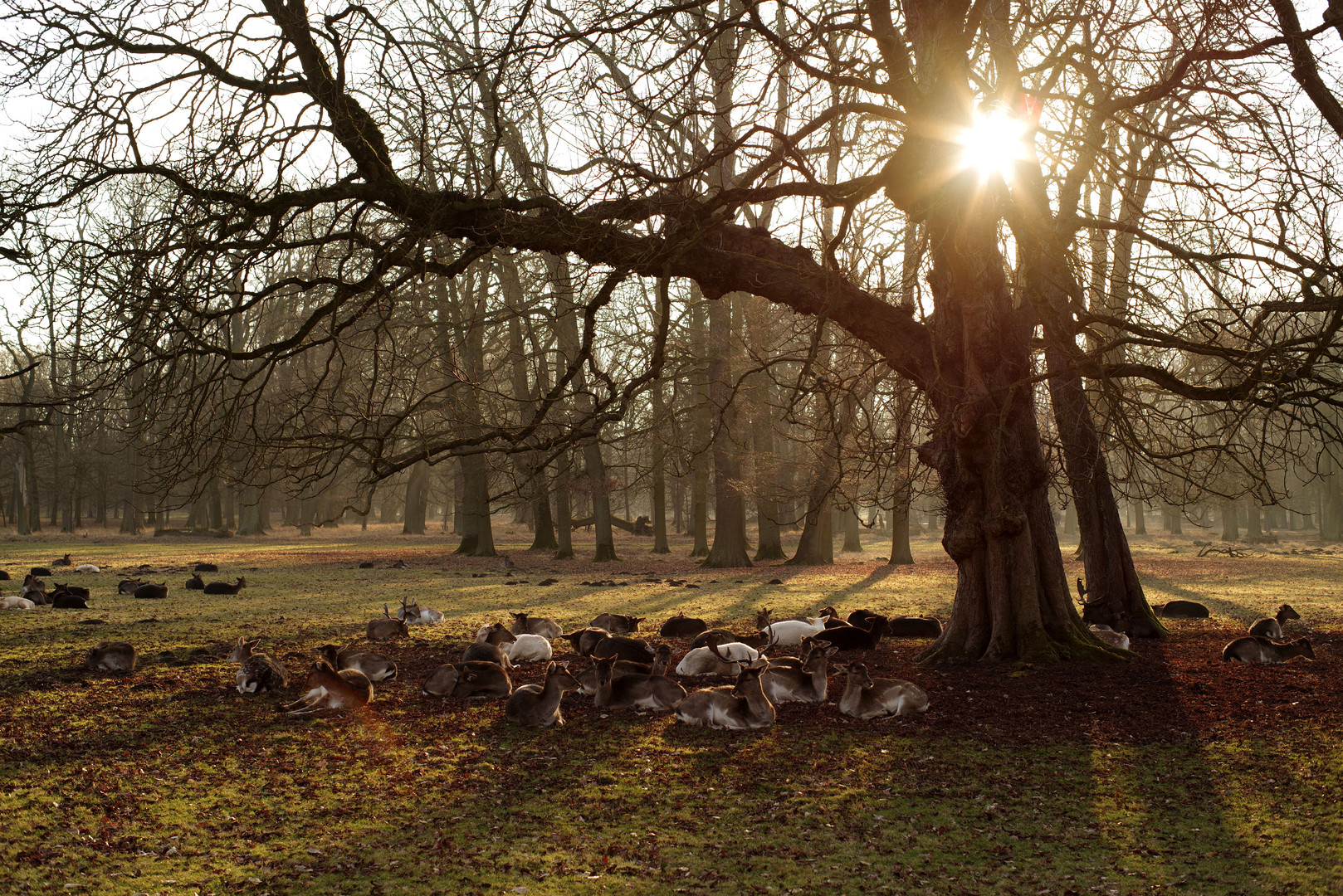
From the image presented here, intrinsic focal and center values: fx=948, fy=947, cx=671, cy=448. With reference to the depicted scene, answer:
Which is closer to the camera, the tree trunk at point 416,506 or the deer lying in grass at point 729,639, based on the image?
the deer lying in grass at point 729,639

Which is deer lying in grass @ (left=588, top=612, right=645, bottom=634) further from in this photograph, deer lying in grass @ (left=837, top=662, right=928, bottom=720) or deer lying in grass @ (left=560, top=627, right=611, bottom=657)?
deer lying in grass @ (left=837, top=662, right=928, bottom=720)

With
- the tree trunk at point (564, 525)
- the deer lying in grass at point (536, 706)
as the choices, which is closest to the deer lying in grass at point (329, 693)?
the deer lying in grass at point (536, 706)

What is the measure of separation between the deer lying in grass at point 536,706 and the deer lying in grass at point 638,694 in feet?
1.51

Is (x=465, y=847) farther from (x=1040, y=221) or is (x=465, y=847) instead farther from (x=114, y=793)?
(x=1040, y=221)

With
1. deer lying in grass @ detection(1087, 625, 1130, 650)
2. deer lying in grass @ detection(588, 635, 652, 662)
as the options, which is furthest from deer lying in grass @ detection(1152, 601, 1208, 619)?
deer lying in grass @ detection(588, 635, 652, 662)

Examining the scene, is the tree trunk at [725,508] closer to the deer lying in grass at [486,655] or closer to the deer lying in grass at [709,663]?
the deer lying in grass at [709,663]

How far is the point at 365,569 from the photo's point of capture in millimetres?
23109

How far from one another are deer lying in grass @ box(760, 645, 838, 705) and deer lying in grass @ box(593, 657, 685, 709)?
716 millimetres

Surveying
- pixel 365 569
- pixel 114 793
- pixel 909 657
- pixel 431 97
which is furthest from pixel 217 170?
pixel 365 569

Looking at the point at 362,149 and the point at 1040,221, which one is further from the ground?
the point at 362,149

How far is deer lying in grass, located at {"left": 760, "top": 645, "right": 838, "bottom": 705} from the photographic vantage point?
741cm

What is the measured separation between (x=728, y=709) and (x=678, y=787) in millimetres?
1456

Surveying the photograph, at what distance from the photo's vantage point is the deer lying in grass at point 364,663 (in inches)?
315

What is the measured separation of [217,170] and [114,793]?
16.5 feet
